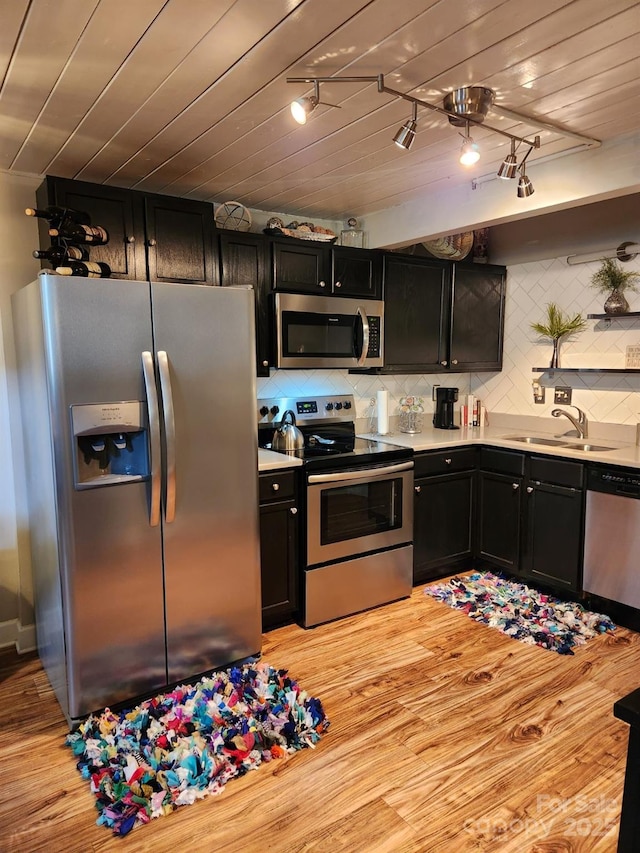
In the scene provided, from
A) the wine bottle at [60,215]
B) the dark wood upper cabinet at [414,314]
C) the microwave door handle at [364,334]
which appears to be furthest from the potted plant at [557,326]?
the wine bottle at [60,215]

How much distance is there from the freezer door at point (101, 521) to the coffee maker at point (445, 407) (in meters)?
2.45

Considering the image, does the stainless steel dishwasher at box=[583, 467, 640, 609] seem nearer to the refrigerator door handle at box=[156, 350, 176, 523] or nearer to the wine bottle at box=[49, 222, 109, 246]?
the refrigerator door handle at box=[156, 350, 176, 523]

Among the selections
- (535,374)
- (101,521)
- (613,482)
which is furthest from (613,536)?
(101,521)

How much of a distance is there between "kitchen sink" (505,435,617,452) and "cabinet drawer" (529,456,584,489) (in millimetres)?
300

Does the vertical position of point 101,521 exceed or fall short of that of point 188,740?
it exceeds it

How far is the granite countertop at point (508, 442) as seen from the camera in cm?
307

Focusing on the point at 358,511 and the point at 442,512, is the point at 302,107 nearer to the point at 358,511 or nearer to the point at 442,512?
the point at 358,511

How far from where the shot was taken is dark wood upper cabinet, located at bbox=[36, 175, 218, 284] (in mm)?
2602

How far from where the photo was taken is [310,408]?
143 inches

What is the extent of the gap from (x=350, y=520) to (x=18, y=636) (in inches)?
71.6

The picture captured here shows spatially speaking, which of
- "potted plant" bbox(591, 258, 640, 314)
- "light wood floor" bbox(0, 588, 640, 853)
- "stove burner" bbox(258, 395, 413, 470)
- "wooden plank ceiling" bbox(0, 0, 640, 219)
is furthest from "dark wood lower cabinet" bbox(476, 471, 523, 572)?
"wooden plank ceiling" bbox(0, 0, 640, 219)

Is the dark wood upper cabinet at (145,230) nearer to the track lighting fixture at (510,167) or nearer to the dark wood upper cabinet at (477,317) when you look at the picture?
the track lighting fixture at (510,167)


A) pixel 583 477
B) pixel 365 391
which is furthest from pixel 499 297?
pixel 583 477

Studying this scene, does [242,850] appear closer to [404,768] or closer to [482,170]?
[404,768]
